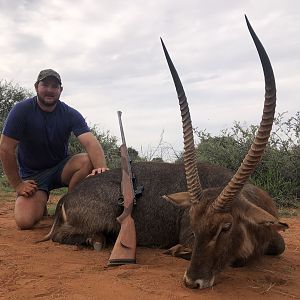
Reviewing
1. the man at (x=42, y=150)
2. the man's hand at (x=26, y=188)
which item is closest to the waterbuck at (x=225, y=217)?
the man at (x=42, y=150)

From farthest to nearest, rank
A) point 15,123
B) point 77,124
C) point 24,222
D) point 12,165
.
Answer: point 77,124
point 12,165
point 15,123
point 24,222

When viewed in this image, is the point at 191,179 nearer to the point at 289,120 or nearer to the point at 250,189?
the point at 250,189

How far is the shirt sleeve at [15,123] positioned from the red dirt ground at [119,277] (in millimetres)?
1680

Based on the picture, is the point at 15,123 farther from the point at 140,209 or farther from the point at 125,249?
the point at 125,249

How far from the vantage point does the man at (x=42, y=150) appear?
666 centimetres

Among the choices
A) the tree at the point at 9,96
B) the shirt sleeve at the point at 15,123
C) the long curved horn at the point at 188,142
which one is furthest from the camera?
the tree at the point at 9,96

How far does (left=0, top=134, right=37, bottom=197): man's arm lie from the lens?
6680 mm

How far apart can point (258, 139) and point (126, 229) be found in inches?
73.9

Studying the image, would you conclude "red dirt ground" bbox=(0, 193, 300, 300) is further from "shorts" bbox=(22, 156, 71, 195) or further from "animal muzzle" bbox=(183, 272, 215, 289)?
"shorts" bbox=(22, 156, 71, 195)

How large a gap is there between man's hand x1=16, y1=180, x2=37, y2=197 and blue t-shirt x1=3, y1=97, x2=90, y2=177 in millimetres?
320

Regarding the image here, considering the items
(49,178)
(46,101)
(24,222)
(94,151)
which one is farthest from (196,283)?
(46,101)

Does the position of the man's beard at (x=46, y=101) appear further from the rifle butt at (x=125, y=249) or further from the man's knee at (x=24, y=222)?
the rifle butt at (x=125, y=249)

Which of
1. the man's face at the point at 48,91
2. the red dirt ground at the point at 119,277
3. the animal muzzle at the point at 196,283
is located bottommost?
the red dirt ground at the point at 119,277

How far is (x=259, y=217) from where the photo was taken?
160 inches
